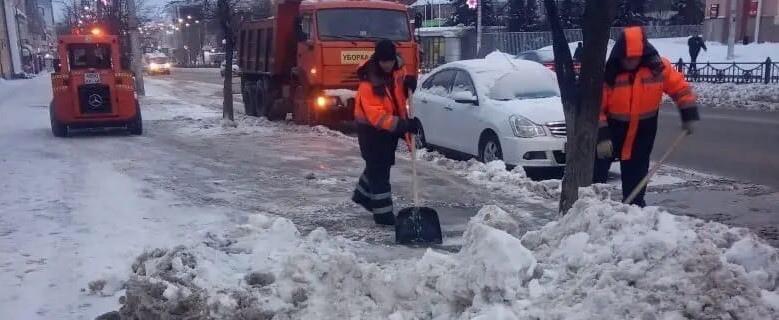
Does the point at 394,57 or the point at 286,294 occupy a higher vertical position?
the point at 394,57

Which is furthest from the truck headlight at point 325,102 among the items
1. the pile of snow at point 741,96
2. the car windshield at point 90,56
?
the pile of snow at point 741,96

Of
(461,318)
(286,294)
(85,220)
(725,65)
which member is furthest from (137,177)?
(725,65)

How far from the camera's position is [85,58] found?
14344mm

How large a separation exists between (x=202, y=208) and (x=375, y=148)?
2135mm

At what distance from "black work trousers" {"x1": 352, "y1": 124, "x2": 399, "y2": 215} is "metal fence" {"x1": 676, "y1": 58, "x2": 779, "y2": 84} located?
66.4ft

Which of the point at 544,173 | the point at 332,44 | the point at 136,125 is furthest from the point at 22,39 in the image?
the point at 544,173

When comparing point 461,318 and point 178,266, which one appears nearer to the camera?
point 461,318

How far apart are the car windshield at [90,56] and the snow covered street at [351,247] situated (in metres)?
3.98

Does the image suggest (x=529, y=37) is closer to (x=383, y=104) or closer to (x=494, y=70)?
(x=494, y=70)

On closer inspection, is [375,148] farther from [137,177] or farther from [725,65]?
[725,65]

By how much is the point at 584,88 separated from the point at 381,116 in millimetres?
1715

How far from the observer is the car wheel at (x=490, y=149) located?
31.2ft

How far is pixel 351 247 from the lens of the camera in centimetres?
608

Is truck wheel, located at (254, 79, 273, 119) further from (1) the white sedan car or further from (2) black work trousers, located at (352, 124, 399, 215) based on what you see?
(2) black work trousers, located at (352, 124, 399, 215)
